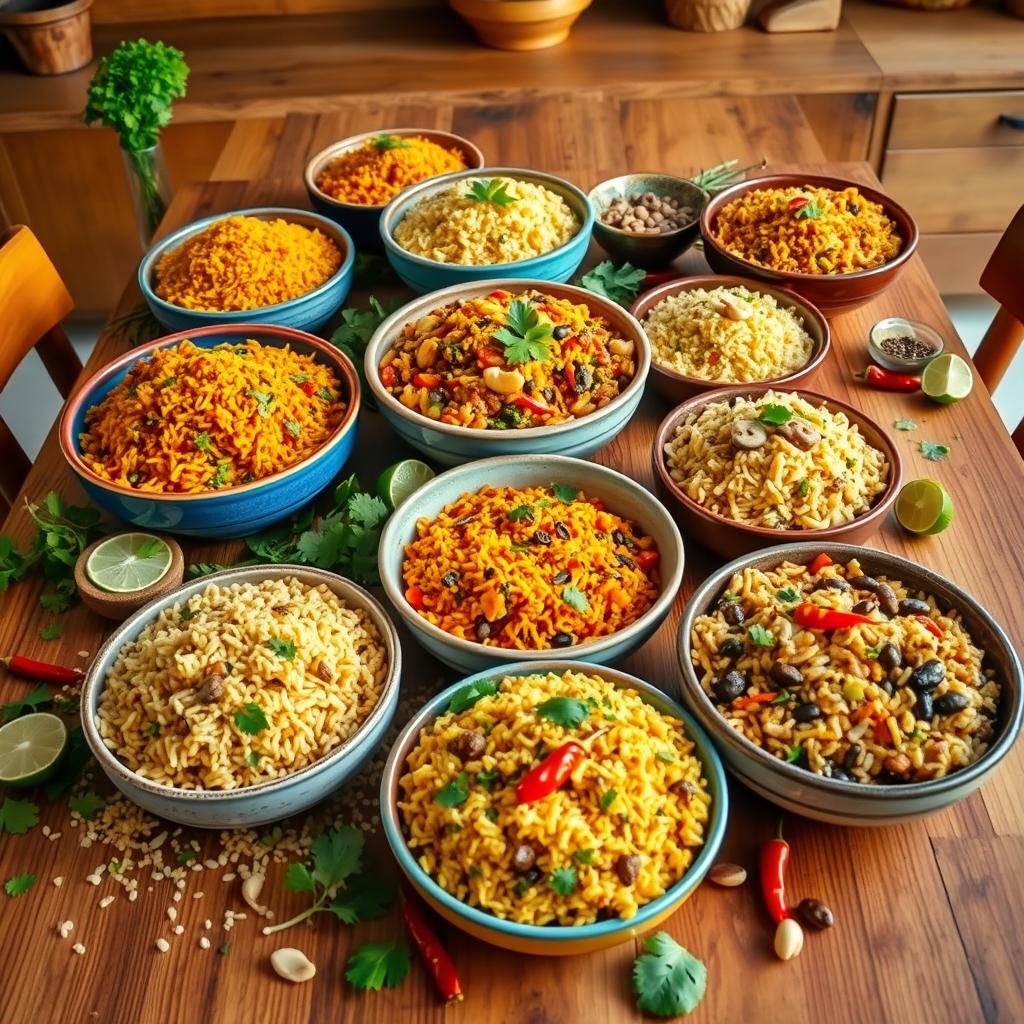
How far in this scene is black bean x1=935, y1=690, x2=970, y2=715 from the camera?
1419mm

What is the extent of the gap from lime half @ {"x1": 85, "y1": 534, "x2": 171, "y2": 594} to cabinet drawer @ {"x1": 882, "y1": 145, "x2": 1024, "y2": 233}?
3.97 m

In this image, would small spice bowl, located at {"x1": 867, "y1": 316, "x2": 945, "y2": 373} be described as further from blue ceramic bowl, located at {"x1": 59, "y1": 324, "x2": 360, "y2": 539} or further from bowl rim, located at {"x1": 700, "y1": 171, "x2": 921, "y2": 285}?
blue ceramic bowl, located at {"x1": 59, "y1": 324, "x2": 360, "y2": 539}

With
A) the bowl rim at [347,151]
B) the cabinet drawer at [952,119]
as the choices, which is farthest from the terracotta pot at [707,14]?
the bowl rim at [347,151]

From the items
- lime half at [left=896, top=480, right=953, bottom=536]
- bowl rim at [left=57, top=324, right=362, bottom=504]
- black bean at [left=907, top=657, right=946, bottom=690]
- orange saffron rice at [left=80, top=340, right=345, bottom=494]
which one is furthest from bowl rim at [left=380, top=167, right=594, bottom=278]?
black bean at [left=907, top=657, right=946, bottom=690]

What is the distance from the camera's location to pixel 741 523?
179 cm

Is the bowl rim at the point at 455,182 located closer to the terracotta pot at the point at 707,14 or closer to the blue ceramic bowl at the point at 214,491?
the blue ceramic bowl at the point at 214,491

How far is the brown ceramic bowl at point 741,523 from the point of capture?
1.76 metres

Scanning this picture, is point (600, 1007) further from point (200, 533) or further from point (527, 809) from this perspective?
point (200, 533)

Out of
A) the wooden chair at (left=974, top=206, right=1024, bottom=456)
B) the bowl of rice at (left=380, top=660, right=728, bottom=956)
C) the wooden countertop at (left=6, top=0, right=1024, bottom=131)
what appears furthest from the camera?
the wooden countertop at (left=6, top=0, right=1024, bottom=131)

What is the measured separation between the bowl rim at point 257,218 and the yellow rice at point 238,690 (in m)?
0.91

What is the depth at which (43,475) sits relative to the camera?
84.4 inches

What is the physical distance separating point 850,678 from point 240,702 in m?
0.94

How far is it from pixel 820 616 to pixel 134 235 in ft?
14.6

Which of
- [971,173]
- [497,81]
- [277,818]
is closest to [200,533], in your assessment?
[277,818]
